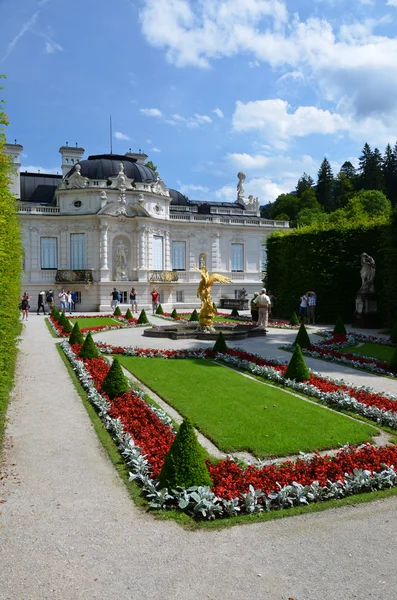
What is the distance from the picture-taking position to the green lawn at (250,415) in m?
7.71

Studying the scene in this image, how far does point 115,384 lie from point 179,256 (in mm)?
35068

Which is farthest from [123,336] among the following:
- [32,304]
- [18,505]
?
[32,304]

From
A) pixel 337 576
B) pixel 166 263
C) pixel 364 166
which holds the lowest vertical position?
pixel 337 576

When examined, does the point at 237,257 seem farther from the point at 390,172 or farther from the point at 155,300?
the point at 390,172

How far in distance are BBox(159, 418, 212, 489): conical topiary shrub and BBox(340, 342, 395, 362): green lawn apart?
1118 centimetres

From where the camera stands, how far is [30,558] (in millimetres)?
4629

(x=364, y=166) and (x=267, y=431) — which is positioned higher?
(x=364, y=166)

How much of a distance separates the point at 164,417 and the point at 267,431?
6.03 feet

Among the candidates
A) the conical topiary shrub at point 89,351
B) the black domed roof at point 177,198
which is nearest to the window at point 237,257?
the black domed roof at point 177,198

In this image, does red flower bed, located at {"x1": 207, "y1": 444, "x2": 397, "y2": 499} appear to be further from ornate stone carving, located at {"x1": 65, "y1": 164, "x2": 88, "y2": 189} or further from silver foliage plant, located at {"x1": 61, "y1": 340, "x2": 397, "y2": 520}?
ornate stone carving, located at {"x1": 65, "y1": 164, "x2": 88, "y2": 189}

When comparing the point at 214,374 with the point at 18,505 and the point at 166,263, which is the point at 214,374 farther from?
the point at 166,263

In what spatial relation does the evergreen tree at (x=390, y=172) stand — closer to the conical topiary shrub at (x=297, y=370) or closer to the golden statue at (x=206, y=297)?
the golden statue at (x=206, y=297)

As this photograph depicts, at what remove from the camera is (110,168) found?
42312 millimetres

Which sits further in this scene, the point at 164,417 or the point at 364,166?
the point at 364,166
